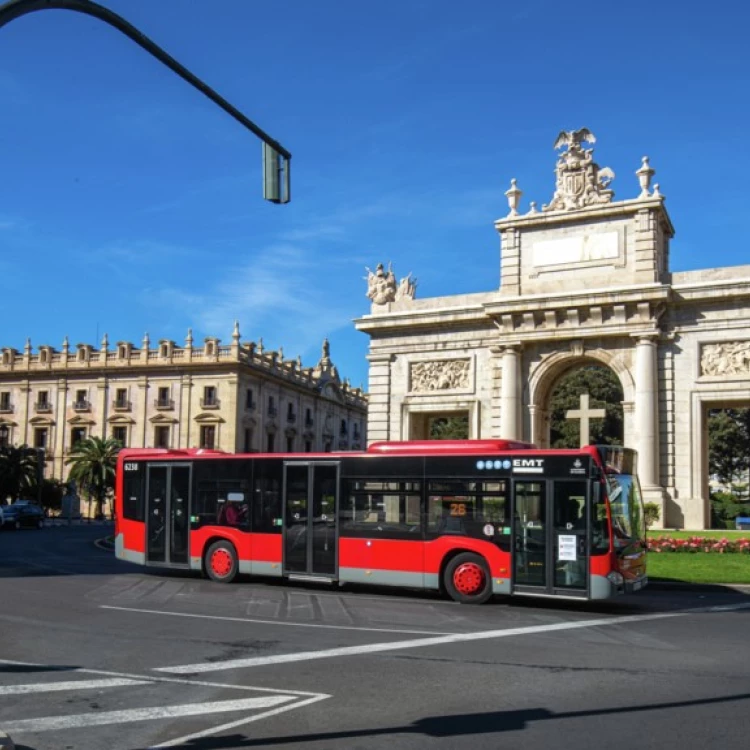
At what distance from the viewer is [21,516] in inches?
1767

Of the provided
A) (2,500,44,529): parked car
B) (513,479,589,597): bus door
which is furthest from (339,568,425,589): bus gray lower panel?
(2,500,44,529): parked car

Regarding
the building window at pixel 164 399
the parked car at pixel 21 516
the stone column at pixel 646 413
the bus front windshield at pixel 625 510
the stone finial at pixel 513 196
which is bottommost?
the parked car at pixel 21 516

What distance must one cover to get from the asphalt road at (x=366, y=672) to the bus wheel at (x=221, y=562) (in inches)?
89.0

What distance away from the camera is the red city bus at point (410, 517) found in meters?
14.2

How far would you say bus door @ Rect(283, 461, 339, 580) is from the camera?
54.5ft

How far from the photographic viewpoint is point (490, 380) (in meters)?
31.5

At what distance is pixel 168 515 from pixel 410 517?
232 inches

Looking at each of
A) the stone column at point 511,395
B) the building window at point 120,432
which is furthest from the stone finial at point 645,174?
the building window at point 120,432

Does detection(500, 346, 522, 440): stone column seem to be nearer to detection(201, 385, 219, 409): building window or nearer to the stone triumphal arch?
the stone triumphal arch

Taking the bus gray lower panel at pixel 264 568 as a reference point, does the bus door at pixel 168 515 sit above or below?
above

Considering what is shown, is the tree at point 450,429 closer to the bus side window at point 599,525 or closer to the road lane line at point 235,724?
the bus side window at point 599,525

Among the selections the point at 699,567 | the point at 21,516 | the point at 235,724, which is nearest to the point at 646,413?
the point at 699,567

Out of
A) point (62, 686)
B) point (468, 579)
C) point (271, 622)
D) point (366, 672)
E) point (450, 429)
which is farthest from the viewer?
point (450, 429)

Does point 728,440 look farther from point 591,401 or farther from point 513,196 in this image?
point 513,196
